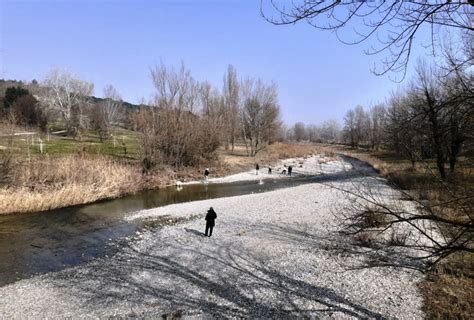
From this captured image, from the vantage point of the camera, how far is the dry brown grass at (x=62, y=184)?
731 inches

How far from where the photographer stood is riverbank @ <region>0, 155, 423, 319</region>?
25.1ft

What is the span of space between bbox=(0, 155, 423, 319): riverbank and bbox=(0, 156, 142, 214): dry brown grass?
28.4 ft

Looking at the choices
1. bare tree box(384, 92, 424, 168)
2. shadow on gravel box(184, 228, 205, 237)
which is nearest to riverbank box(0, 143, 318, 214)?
shadow on gravel box(184, 228, 205, 237)

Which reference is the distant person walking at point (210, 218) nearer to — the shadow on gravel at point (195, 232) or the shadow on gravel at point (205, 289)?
the shadow on gravel at point (195, 232)

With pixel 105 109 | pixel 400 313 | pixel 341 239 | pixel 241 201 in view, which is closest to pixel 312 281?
pixel 400 313

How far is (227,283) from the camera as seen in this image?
8.99 meters

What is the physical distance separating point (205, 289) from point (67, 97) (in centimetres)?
7069

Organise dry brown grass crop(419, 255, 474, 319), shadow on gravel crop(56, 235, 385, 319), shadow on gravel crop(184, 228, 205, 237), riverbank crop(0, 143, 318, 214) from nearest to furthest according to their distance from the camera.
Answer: dry brown grass crop(419, 255, 474, 319), shadow on gravel crop(56, 235, 385, 319), shadow on gravel crop(184, 228, 205, 237), riverbank crop(0, 143, 318, 214)

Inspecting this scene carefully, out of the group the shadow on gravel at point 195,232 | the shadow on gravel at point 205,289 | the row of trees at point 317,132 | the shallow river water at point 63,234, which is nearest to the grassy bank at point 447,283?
the shadow on gravel at point 205,289

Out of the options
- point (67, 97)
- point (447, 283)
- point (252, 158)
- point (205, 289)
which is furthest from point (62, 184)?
point (67, 97)

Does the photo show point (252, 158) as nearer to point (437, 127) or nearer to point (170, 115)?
point (170, 115)

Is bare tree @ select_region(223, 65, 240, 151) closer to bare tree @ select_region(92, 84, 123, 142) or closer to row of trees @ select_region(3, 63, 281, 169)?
row of trees @ select_region(3, 63, 281, 169)

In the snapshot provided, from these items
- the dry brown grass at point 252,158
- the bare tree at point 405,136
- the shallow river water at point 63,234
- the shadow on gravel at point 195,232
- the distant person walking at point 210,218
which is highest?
the bare tree at point 405,136

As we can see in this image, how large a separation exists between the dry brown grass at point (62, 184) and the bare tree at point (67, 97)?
142ft
